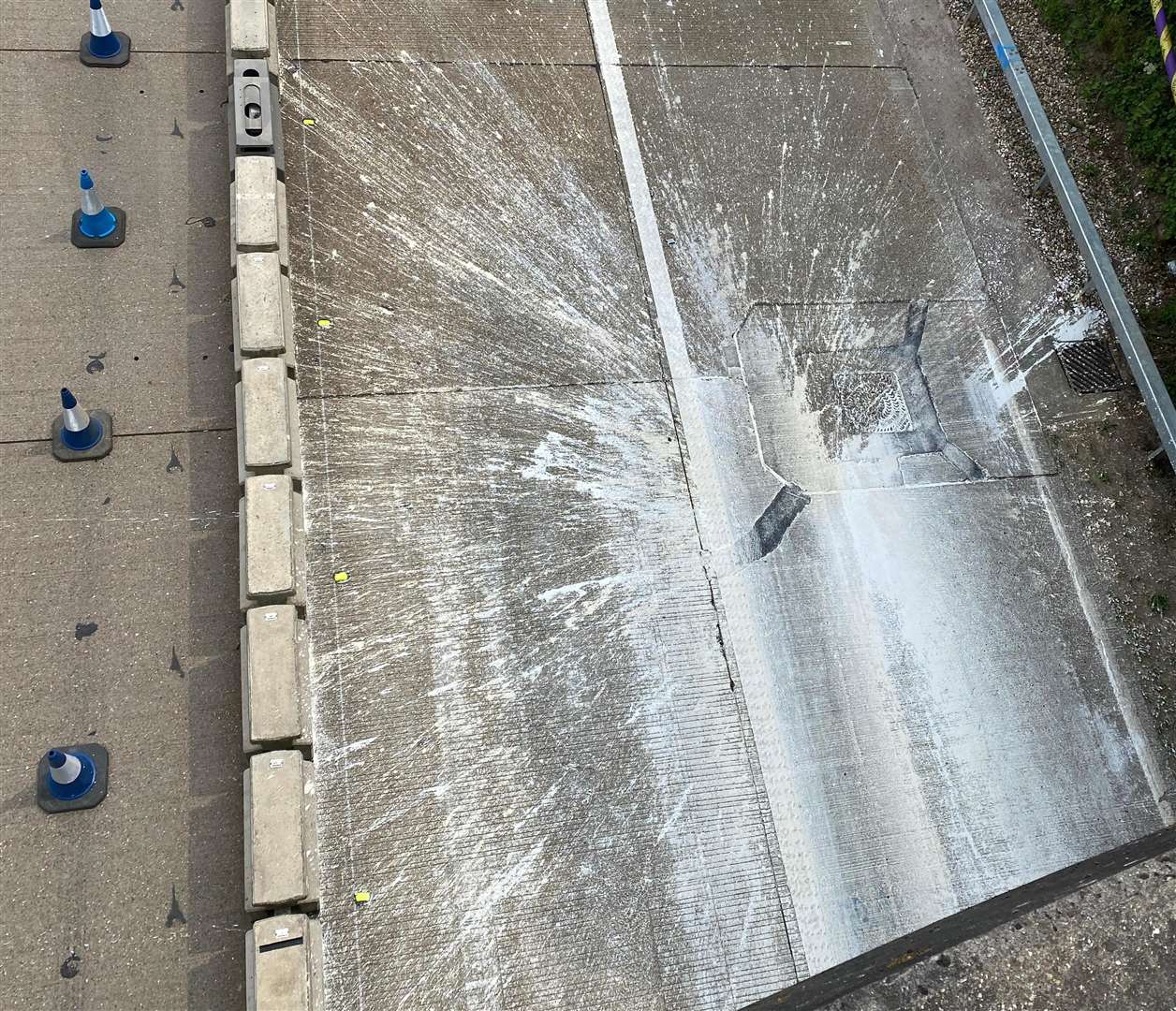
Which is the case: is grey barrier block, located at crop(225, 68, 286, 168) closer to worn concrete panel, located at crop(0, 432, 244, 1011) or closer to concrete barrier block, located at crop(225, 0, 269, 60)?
concrete barrier block, located at crop(225, 0, 269, 60)

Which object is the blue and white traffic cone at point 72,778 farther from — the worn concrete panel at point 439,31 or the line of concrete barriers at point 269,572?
the worn concrete panel at point 439,31

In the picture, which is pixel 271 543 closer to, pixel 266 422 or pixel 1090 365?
pixel 266 422

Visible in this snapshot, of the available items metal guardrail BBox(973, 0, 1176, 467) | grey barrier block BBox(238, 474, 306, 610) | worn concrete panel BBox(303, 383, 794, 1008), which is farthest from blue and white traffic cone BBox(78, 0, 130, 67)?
metal guardrail BBox(973, 0, 1176, 467)

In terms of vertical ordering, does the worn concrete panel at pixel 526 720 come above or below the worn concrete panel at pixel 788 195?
below

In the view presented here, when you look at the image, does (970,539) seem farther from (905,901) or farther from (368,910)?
(368,910)

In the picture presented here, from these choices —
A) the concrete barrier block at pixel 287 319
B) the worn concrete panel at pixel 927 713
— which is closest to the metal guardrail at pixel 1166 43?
the worn concrete panel at pixel 927 713

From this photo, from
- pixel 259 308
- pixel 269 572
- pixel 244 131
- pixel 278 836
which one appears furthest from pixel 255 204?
pixel 278 836

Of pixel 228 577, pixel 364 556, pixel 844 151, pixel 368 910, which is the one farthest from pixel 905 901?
pixel 844 151
